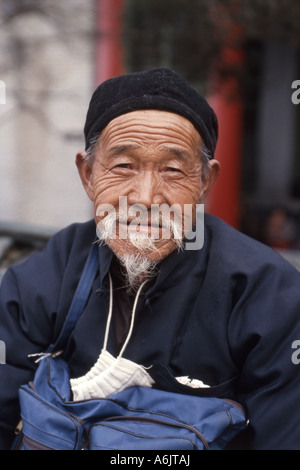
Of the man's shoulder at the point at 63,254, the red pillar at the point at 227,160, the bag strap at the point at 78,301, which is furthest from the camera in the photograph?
the red pillar at the point at 227,160

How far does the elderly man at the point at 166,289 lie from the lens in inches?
62.8

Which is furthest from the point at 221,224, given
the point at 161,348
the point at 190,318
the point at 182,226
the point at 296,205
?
the point at 296,205

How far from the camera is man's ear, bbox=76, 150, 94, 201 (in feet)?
5.86

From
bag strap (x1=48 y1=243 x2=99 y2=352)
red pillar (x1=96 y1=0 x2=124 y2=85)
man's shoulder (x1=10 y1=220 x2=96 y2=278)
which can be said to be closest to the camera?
bag strap (x1=48 y1=243 x2=99 y2=352)

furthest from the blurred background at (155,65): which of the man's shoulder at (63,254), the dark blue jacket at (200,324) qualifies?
the dark blue jacket at (200,324)

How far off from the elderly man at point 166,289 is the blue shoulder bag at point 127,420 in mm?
55

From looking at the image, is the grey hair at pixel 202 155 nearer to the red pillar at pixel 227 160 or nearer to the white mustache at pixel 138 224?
the white mustache at pixel 138 224

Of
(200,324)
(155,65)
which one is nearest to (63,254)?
(200,324)

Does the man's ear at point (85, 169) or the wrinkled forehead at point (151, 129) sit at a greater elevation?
the wrinkled forehead at point (151, 129)

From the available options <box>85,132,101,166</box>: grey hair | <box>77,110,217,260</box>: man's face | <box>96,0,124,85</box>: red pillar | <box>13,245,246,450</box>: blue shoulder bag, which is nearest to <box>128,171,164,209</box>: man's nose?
<box>77,110,217,260</box>: man's face

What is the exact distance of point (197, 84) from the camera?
5.41 m

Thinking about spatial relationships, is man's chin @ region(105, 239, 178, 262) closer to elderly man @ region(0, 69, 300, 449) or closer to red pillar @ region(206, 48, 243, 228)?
elderly man @ region(0, 69, 300, 449)

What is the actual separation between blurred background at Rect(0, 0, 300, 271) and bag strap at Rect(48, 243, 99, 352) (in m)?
2.84

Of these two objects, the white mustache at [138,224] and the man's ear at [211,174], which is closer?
the white mustache at [138,224]
